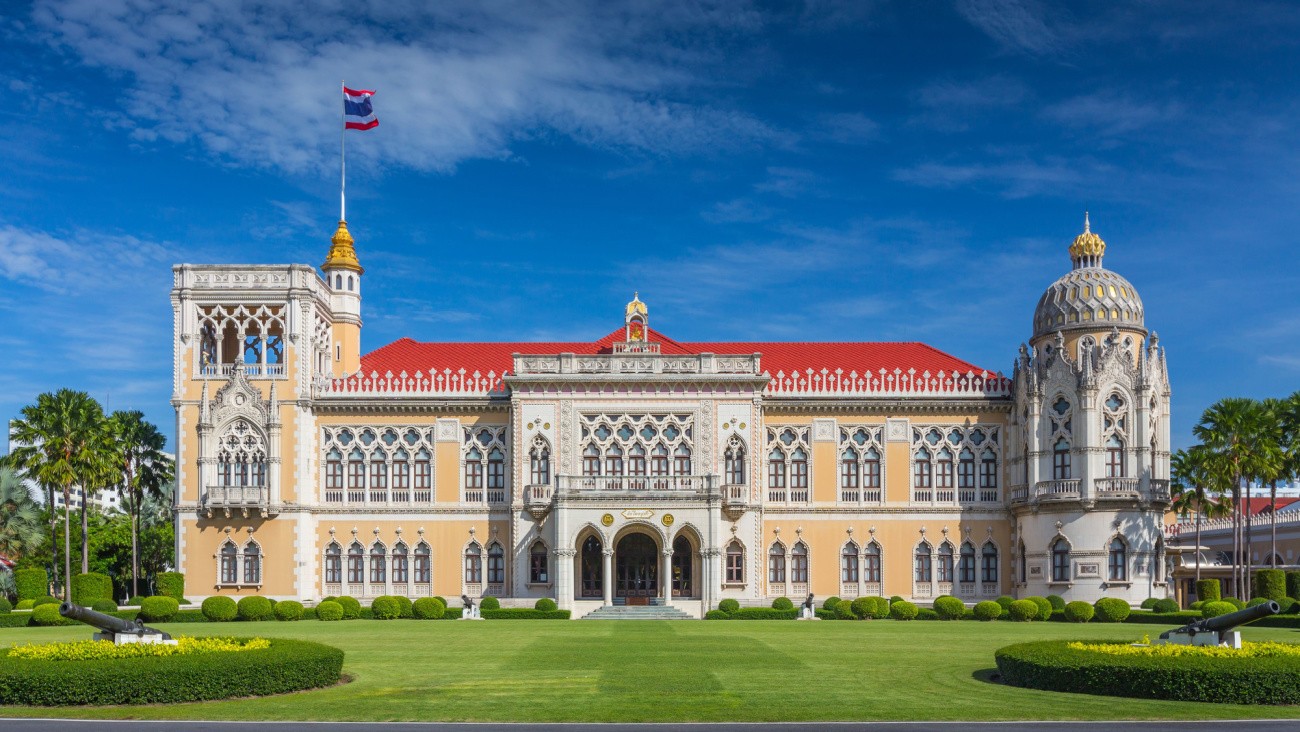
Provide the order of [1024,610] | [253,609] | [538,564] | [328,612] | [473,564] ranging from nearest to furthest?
[1024,610], [253,609], [328,612], [538,564], [473,564]

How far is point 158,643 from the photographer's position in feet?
86.5

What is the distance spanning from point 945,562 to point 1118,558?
8026 mm

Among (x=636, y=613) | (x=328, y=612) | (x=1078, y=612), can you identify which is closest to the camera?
(x=1078, y=612)

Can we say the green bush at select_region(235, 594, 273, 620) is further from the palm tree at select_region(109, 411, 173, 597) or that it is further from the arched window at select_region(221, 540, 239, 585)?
the palm tree at select_region(109, 411, 173, 597)

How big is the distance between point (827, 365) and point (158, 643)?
4590 cm

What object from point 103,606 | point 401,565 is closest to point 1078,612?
point 401,565

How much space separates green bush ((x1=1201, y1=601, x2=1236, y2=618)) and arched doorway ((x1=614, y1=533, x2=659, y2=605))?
23950 mm

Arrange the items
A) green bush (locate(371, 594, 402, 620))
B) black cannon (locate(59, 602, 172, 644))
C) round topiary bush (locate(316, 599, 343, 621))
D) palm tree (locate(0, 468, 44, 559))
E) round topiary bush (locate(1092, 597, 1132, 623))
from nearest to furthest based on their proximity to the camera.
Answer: black cannon (locate(59, 602, 172, 644)) → round topiary bush (locate(1092, 597, 1132, 623)) → round topiary bush (locate(316, 599, 343, 621)) → green bush (locate(371, 594, 402, 620)) → palm tree (locate(0, 468, 44, 559))

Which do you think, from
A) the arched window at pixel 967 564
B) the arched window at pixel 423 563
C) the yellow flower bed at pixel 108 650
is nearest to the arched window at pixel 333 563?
the arched window at pixel 423 563

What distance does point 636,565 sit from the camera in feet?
207

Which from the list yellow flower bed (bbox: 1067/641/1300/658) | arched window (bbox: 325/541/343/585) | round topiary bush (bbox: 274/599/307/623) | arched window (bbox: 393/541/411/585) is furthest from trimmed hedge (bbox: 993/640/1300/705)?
arched window (bbox: 325/541/343/585)

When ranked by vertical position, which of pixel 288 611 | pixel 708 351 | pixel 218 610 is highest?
pixel 708 351

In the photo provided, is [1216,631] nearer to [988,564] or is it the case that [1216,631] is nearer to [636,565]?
[988,564]

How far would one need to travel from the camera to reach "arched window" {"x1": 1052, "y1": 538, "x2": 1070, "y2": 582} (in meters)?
60.2
